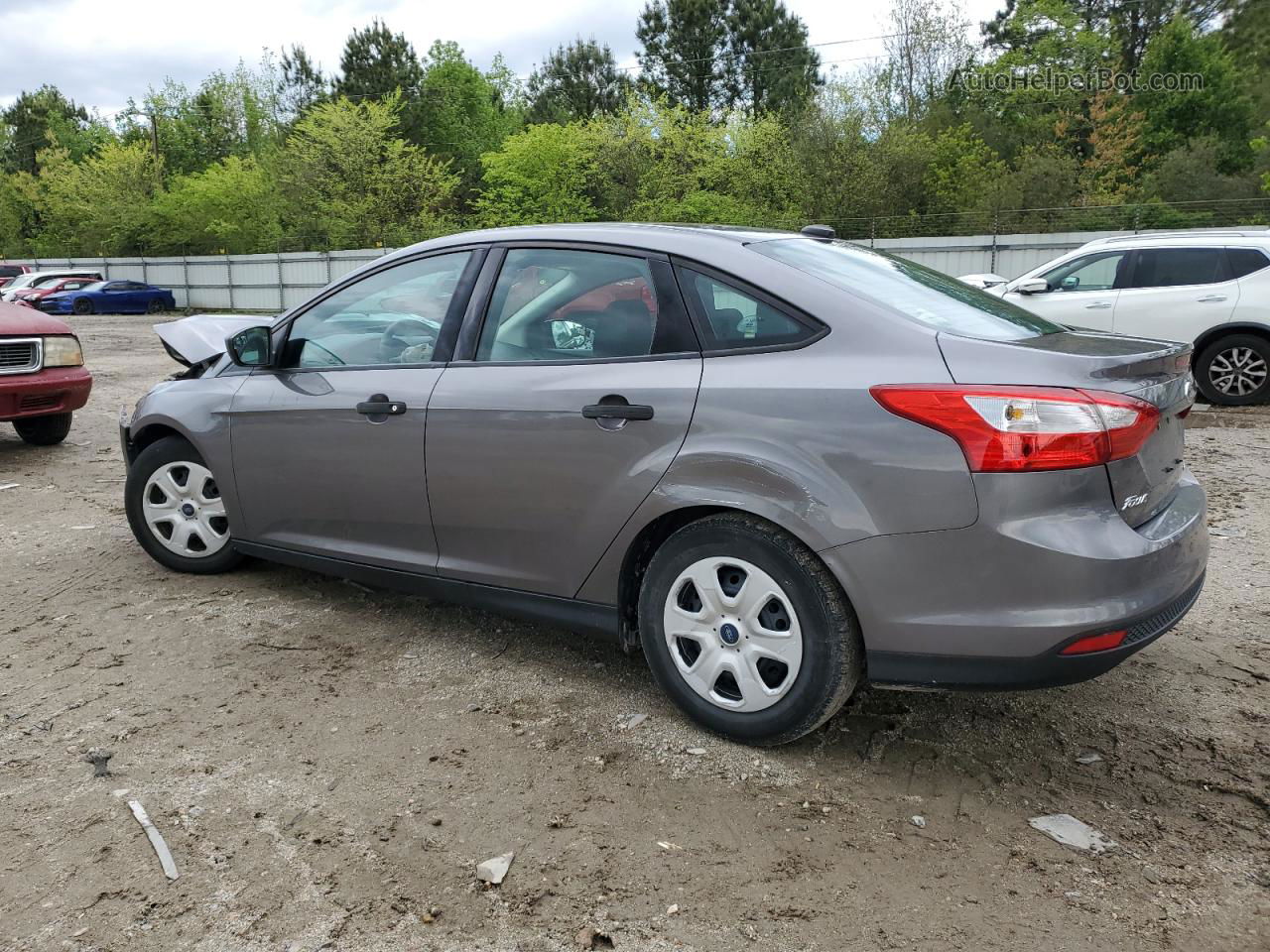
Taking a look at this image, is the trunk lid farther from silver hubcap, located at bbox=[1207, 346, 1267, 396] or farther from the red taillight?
silver hubcap, located at bbox=[1207, 346, 1267, 396]

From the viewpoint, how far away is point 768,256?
324cm

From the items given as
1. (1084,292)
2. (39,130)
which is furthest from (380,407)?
(39,130)

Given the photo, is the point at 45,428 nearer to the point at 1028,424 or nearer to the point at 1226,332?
the point at 1028,424

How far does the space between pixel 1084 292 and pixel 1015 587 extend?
894 centimetres

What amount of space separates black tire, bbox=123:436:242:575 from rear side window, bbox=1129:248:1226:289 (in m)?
9.15

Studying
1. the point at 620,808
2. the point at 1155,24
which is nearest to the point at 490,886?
the point at 620,808

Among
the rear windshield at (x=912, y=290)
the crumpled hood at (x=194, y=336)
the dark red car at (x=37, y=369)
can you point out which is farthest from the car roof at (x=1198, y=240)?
the dark red car at (x=37, y=369)

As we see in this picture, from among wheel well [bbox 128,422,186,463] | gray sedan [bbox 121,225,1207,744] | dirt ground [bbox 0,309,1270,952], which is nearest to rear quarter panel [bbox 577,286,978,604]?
gray sedan [bbox 121,225,1207,744]

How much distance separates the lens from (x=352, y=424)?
3.94 m

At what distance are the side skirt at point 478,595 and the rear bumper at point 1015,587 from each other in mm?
933

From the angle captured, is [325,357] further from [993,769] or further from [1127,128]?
[1127,128]

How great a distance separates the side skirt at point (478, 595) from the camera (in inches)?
135

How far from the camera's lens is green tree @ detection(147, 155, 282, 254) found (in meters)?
44.7

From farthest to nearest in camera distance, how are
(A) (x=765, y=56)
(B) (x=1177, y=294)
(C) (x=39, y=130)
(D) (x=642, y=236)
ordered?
(C) (x=39, y=130), (A) (x=765, y=56), (B) (x=1177, y=294), (D) (x=642, y=236)
